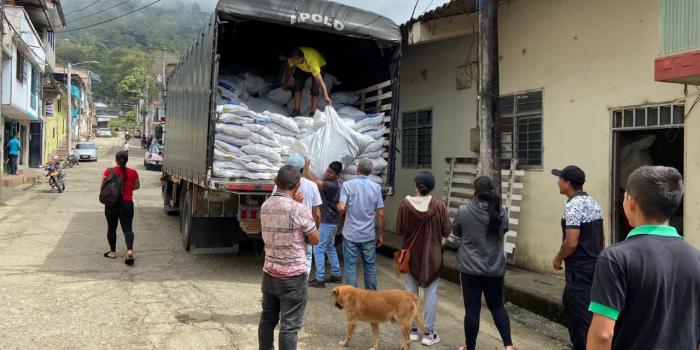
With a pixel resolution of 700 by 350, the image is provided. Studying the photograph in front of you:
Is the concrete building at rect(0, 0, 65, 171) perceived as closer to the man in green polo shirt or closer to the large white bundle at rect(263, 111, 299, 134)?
the large white bundle at rect(263, 111, 299, 134)

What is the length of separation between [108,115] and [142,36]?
112ft

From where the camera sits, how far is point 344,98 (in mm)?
7590

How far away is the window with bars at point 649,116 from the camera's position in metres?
5.41

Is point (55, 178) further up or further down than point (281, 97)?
further down

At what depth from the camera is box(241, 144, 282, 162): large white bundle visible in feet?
20.2

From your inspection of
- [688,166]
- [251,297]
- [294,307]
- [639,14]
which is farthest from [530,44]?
[294,307]

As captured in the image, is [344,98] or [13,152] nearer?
[344,98]

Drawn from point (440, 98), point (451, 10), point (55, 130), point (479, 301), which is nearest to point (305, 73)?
point (451, 10)

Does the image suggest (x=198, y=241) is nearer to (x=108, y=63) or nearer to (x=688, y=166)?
(x=688, y=166)

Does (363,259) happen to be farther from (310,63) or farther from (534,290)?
(310,63)

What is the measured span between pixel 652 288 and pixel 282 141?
505 cm

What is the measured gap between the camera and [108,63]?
94688 mm

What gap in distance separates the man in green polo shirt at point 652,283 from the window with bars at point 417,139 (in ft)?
25.2

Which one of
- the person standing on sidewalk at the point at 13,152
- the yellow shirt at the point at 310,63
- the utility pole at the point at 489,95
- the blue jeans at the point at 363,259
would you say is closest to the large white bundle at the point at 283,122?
the yellow shirt at the point at 310,63
